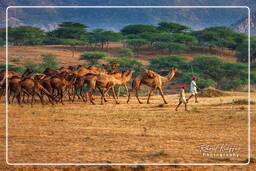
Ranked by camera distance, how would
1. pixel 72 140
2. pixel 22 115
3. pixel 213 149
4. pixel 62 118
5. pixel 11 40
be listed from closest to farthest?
pixel 213 149 → pixel 72 140 → pixel 62 118 → pixel 22 115 → pixel 11 40

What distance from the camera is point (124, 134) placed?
9.77 metres

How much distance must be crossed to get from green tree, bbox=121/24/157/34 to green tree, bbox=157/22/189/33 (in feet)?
2.67

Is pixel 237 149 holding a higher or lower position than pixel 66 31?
lower

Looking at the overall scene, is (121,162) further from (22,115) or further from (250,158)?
(22,115)

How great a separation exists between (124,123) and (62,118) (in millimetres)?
1869

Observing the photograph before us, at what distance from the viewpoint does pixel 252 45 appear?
35031 mm

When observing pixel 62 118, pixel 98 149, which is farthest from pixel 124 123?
pixel 98 149

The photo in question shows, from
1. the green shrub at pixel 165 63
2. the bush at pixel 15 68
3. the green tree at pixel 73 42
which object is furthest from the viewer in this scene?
the green tree at pixel 73 42

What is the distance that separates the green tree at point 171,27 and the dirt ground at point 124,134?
34.2 meters

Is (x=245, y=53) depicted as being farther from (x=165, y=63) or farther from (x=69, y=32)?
(x=69, y=32)

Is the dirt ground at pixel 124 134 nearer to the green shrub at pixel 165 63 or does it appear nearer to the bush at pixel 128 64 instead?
the green shrub at pixel 165 63

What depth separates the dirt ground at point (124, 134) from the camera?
7613 mm
